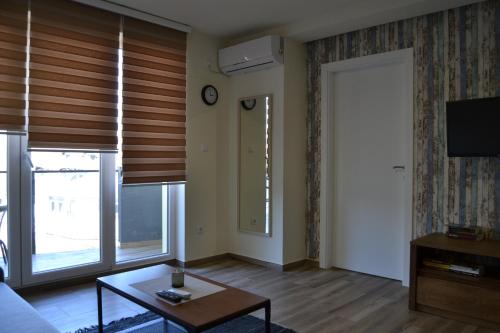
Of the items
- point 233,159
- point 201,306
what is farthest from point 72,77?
point 201,306

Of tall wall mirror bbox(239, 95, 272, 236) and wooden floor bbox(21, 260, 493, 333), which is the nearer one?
wooden floor bbox(21, 260, 493, 333)

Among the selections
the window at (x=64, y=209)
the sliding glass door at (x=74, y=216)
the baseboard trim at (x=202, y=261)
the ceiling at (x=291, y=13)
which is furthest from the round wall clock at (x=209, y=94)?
the baseboard trim at (x=202, y=261)

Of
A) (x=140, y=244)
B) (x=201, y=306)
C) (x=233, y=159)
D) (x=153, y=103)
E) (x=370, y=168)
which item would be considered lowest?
(x=140, y=244)

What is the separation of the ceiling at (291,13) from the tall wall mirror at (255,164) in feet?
2.54

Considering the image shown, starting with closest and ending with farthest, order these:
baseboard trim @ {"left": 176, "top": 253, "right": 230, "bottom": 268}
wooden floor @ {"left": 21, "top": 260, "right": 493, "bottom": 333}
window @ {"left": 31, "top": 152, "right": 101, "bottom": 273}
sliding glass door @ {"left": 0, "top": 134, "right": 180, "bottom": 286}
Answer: wooden floor @ {"left": 21, "top": 260, "right": 493, "bottom": 333} < sliding glass door @ {"left": 0, "top": 134, "right": 180, "bottom": 286} < window @ {"left": 31, "top": 152, "right": 101, "bottom": 273} < baseboard trim @ {"left": 176, "top": 253, "right": 230, "bottom": 268}

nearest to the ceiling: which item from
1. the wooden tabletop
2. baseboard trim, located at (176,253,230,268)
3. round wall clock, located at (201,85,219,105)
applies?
round wall clock, located at (201,85,219,105)

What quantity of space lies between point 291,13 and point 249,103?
110 centimetres

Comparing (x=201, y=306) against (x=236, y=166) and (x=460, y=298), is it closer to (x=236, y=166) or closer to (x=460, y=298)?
(x=460, y=298)

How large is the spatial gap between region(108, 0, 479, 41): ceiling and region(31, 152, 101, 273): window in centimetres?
152

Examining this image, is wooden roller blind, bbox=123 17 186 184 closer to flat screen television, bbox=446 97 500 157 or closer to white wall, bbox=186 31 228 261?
white wall, bbox=186 31 228 261

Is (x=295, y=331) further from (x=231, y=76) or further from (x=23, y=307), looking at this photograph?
(x=231, y=76)

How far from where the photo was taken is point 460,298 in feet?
9.60

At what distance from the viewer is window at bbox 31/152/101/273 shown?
3514 mm

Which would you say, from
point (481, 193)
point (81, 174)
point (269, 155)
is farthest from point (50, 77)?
point (481, 193)
